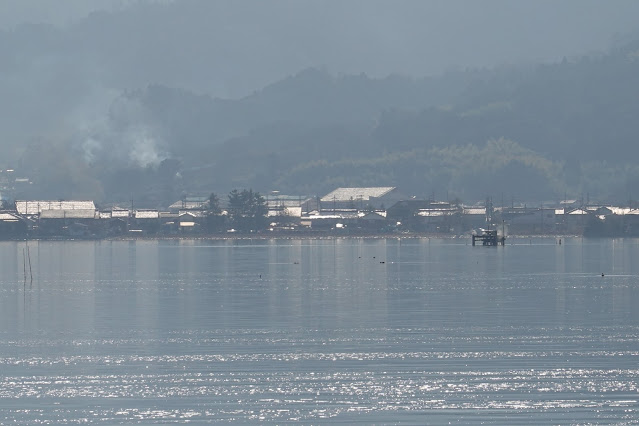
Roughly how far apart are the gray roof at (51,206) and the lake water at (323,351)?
120 metres

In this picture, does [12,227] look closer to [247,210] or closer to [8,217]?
[8,217]

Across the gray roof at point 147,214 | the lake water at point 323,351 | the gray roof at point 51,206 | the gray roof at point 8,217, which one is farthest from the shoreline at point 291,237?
the lake water at point 323,351

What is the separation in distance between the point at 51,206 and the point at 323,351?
521ft

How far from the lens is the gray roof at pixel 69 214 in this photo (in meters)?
185

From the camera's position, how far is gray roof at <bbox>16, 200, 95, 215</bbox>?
190 metres

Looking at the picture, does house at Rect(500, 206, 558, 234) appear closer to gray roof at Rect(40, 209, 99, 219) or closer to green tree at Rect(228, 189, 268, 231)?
green tree at Rect(228, 189, 268, 231)

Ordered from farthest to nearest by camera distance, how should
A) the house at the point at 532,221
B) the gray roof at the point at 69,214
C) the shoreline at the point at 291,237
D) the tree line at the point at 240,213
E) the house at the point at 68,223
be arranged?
the gray roof at the point at 69,214, the house at the point at 532,221, the house at the point at 68,223, the shoreline at the point at 291,237, the tree line at the point at 240,213

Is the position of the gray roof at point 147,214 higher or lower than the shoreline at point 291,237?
higher

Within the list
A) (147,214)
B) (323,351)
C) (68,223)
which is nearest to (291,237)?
(147,214)

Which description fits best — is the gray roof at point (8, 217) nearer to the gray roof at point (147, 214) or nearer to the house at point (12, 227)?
the house at point (12, 227)

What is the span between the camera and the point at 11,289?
219 feet

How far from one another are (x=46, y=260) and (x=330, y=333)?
69115 millimetres

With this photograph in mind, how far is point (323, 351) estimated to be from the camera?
122ft

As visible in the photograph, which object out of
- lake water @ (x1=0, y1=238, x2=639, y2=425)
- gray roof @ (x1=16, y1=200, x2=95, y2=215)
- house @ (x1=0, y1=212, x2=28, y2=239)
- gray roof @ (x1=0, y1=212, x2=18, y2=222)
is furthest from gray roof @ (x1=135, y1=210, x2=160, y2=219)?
lake water @ (x1=0, y1=238, x2=639, y2=425)
